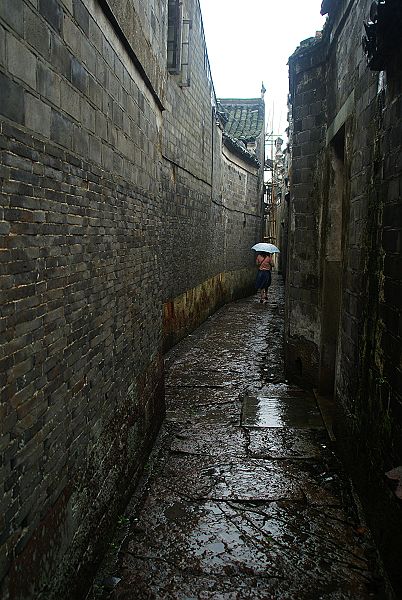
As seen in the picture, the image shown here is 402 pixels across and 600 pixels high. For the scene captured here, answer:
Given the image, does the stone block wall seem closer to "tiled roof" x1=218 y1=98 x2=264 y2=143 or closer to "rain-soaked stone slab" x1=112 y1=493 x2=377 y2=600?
"rain-soaked stone slab" x1=112 y1=493 x2=377 y2=600

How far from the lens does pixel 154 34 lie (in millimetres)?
5879

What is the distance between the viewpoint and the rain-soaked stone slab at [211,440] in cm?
588

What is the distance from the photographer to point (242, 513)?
4.60 m

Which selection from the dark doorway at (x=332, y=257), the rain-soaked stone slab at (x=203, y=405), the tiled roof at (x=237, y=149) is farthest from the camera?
the tiled roof at (x=237, y=149)

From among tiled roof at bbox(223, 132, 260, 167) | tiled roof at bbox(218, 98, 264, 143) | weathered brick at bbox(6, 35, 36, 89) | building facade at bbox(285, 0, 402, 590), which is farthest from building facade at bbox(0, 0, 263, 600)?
tiled roof at bbox(218, 98, 264, 143)

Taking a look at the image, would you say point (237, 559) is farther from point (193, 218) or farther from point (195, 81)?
point (195, 81)

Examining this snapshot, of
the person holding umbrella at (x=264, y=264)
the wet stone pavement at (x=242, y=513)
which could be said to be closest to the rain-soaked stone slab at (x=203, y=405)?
the wet stone pavement at (x=242, y=513)

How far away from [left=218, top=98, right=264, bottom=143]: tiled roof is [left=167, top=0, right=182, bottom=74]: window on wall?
1507cm

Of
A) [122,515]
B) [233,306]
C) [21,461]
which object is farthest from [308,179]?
[233,306]

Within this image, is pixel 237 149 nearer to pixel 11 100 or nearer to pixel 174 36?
pixel 174 36

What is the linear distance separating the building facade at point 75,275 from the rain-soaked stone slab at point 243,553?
35 cm

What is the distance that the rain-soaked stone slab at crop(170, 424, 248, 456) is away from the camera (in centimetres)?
588

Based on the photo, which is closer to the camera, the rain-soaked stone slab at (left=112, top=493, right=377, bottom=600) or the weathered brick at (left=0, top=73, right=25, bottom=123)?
the weathered brick at (left=0, top=73, right=25, bottom=123)

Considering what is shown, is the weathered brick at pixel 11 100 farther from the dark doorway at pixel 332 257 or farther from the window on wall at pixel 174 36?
the window on wall at pixel 174 36
